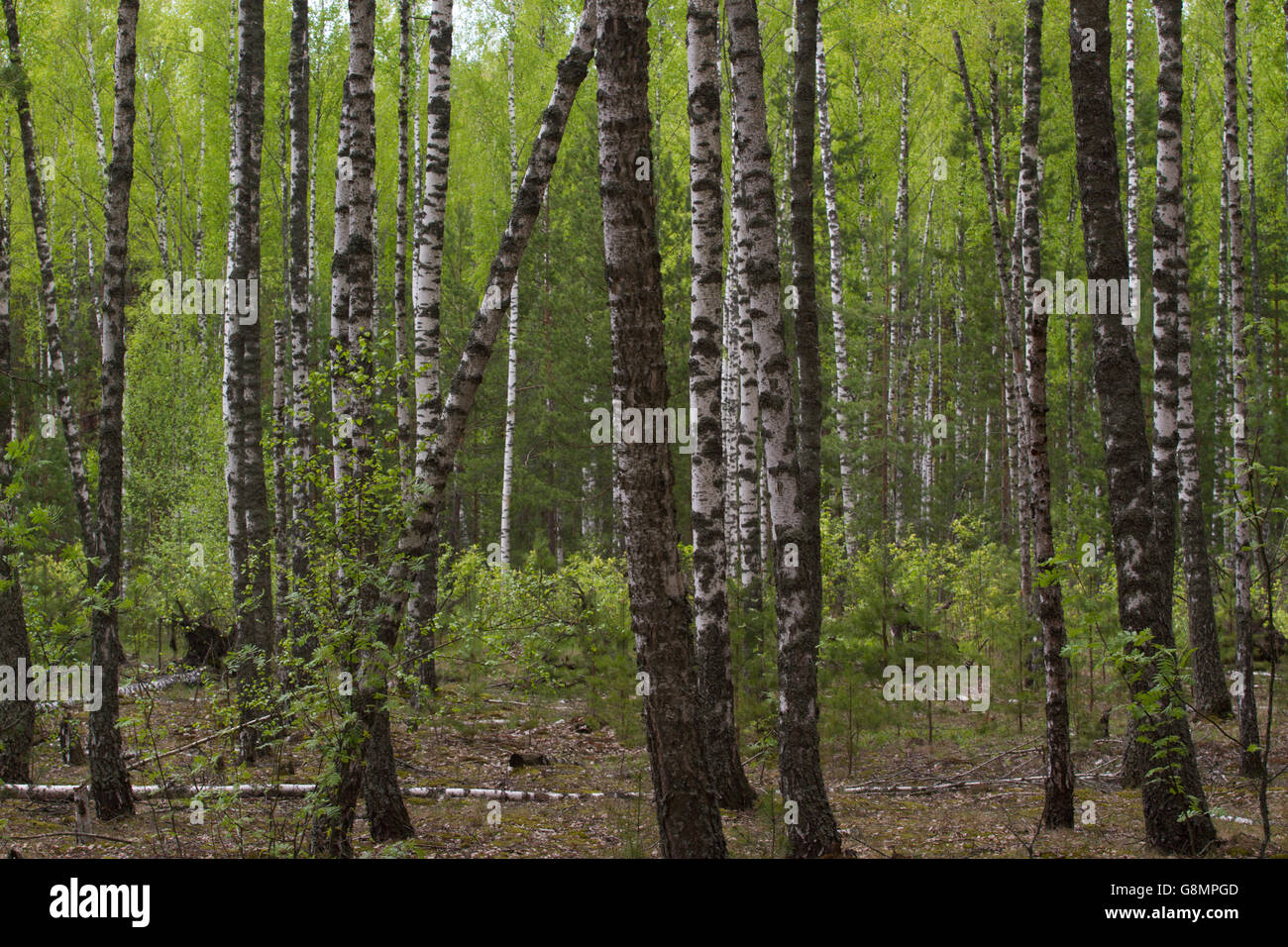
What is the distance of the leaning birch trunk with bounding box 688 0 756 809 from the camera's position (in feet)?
24.3

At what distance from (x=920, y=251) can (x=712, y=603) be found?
69.8ft

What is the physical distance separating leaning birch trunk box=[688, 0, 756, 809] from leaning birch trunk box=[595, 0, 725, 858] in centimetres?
244

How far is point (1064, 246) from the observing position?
864 inches

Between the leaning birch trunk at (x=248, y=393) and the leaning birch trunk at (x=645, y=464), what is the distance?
15.9 ft

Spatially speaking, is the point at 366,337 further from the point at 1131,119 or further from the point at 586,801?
the point at 1131,119

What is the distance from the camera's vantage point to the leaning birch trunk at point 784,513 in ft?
21.1

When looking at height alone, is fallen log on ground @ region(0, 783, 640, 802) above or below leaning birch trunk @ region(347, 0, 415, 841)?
below

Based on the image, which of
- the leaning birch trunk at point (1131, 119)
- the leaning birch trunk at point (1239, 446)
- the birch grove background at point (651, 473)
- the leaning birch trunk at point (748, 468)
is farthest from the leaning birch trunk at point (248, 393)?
the leaning birch trunk at point (1131, 119)

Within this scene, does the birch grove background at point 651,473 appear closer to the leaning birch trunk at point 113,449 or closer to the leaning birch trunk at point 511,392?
the leaning birch trunk at point 113,449

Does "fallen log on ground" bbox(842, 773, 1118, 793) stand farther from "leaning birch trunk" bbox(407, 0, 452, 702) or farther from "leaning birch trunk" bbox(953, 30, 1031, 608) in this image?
"leaning birch trunk" bbox(407, 0, 452, 702)

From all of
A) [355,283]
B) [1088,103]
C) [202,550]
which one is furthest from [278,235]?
[1088,103]

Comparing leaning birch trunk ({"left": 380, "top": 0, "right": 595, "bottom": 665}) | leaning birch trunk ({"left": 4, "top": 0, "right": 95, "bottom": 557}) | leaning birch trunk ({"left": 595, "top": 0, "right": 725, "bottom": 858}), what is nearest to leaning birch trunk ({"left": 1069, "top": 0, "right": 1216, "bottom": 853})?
leaning birch trunk ({"left": 595, "top": 0, "right": 725, "bottom": 858})

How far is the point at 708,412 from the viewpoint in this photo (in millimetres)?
7867

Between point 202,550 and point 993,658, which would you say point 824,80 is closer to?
point 993,658
